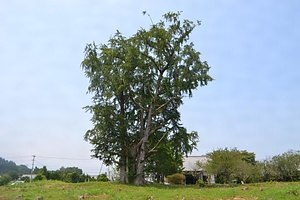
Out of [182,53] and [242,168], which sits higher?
[182,53]

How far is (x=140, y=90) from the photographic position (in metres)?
25.1

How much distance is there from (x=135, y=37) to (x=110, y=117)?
6.93m

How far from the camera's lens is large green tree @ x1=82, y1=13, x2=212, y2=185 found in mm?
23375

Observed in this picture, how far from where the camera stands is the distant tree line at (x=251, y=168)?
2605cm

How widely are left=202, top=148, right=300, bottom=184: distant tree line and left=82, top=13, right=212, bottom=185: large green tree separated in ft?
12.2

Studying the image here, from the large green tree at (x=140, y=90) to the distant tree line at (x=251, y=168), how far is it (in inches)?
147

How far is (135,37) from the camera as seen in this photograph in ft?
79.6

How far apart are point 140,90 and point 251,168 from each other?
12.6m

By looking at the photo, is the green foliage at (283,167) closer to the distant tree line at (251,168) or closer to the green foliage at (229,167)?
the distant tree line at (251,168)

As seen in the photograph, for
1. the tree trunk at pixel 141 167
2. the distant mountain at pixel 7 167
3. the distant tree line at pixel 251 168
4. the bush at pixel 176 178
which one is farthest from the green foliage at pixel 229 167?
the distant mountain at pixel 7 167

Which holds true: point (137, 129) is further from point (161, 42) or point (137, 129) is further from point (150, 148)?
point (161, 42)

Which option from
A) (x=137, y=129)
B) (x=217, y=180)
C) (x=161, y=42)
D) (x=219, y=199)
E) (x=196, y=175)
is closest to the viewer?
(x=219, y=199)

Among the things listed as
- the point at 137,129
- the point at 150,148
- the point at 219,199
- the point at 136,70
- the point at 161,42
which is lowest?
the point at 219,199

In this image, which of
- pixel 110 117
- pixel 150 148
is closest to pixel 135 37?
pixel 110 117
